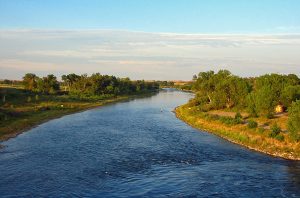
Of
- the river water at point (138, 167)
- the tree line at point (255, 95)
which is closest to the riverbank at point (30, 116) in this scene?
the river water at point (138, 167)

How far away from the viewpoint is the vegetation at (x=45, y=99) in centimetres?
7150

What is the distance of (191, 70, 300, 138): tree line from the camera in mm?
65688

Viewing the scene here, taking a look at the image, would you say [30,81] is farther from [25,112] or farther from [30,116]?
[30,116]

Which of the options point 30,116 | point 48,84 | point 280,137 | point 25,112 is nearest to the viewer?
point 280,137

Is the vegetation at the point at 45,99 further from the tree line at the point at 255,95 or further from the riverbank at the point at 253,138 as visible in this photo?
the tree line at the point at 255,95

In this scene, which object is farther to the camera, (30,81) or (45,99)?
(30,81)

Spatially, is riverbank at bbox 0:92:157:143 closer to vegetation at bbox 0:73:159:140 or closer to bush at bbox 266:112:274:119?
vegetation at bbox 0:73:159:140

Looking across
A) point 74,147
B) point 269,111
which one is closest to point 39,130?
point 74,147

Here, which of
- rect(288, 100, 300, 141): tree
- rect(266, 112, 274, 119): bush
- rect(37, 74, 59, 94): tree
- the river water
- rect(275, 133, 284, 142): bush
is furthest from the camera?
rect(37, 74, 59, 94): tree

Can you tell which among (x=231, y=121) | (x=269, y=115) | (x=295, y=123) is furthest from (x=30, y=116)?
(x=295, y=123)

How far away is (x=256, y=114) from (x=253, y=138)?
726 inches

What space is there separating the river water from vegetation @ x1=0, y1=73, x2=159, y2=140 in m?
10.9

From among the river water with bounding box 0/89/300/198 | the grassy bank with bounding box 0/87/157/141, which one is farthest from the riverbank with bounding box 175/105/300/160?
the grassy bank with bounding box 0/87/157/141

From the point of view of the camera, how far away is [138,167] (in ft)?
132
